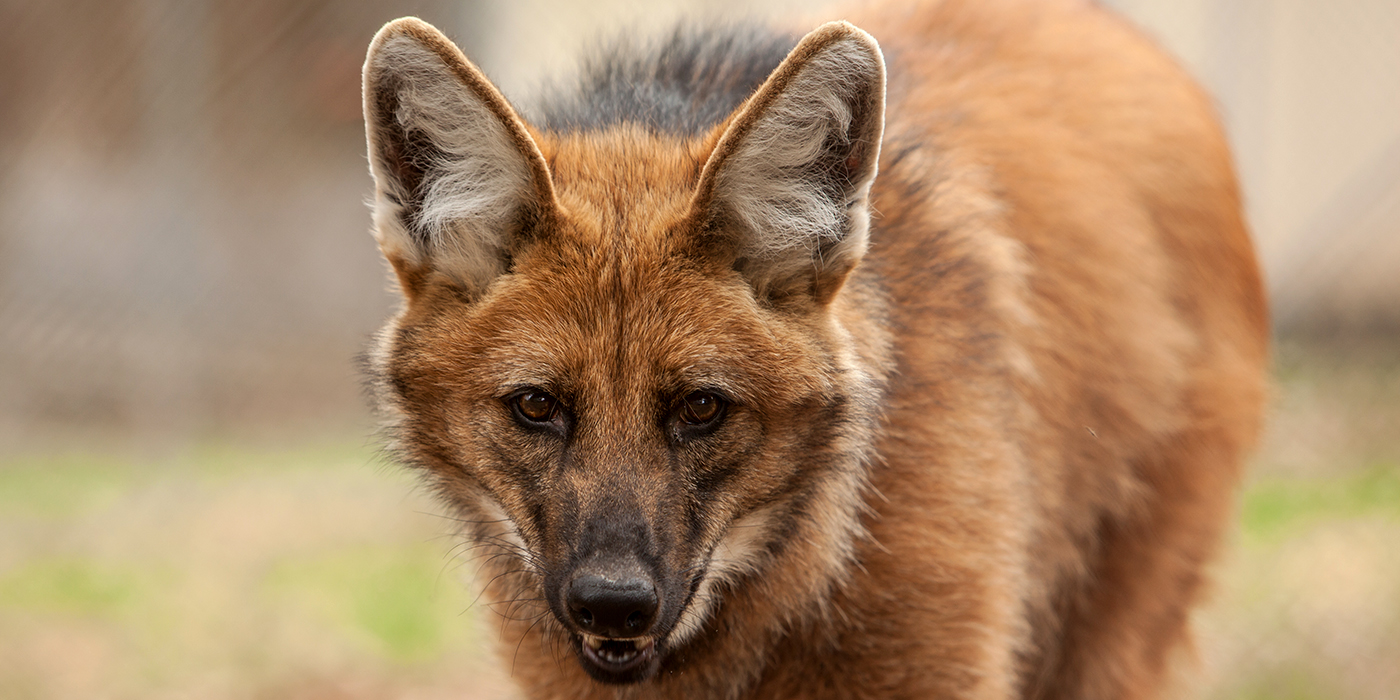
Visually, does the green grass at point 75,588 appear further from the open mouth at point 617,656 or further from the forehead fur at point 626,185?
the forehead fur at point 626,185

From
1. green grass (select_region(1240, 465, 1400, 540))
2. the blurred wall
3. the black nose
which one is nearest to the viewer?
the black nose

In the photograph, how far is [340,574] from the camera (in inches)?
244

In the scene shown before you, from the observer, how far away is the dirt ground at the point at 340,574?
4941 mm

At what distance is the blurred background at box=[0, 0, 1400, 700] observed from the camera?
529 cm

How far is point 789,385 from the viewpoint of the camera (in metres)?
2.35

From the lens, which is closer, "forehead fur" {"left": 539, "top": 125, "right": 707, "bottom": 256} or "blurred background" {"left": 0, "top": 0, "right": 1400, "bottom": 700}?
"forehead fur" {"left": 539, "top": 125, "right": 707, "bottom": 256}

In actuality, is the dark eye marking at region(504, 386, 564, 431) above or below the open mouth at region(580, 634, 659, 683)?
above

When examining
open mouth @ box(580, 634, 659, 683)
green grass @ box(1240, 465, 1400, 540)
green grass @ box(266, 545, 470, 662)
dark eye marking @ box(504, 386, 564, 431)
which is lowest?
green grass @ box(1240, 465, 1400, 540)

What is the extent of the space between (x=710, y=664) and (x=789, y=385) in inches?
30.5

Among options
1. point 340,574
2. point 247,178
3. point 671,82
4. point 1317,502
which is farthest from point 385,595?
point 1317,502

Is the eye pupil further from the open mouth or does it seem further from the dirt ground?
the dirt ground

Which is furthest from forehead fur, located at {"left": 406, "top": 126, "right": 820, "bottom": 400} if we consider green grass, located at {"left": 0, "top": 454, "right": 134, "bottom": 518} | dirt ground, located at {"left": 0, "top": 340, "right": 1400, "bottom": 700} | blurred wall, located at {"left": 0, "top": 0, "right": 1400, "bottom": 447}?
green grass, located at {"left": 0, "top": 454, "right": 134, "bottom": 518}

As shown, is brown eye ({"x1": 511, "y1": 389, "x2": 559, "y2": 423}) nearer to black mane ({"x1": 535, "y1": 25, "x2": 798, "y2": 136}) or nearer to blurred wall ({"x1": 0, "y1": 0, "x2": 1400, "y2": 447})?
black mane ({"x1": 535, "y1": 25, "x2": 798, "y2": 136})

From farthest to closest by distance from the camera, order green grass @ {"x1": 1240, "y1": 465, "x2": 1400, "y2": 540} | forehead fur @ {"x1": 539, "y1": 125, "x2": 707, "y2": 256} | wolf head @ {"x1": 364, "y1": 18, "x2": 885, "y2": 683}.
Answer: green grass @ {"x1": 1240, "y1": 465, "x2": 1400, "y2": 540}, forehead fur @ {"x1": 539, "y1": 125, "x2": 707, "y2": 256}, wolf head @ {"x1": 364, "y1": 18, "x2": 885, "y2": 683}
